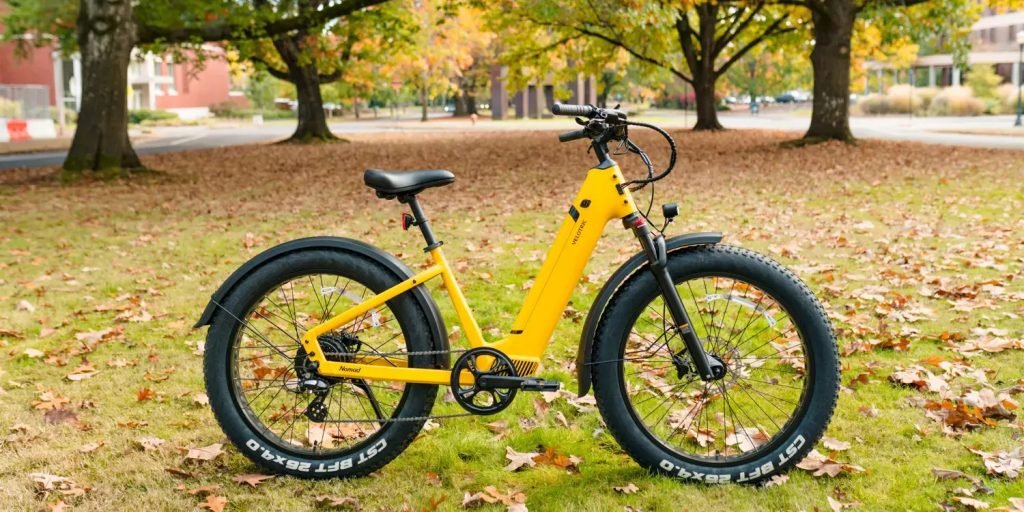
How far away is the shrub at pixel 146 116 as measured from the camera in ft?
186

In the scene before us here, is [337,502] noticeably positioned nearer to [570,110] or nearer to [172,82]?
[570,110]

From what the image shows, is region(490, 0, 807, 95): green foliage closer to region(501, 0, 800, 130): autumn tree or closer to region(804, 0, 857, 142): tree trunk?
region(501, 0, 800, 130): autumn tree

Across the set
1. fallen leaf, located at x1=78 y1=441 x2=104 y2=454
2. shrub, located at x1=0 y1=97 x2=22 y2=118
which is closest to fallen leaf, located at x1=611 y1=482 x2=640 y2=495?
fallen leaf, located at x1=78 y1=441 x2=104 y2=454

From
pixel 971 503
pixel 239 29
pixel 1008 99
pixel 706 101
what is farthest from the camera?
pixel 1008 99

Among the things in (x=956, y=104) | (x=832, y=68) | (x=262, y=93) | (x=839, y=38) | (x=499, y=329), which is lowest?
(x=499, y=329)

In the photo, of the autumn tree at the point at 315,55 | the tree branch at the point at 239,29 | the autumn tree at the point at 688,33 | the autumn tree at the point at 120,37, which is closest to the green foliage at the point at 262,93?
the autumn tree at the point at 315,55

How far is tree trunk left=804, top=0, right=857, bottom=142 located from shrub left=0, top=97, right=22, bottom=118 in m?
27.5

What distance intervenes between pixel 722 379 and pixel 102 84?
55.3 ft

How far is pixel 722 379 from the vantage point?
151 inches

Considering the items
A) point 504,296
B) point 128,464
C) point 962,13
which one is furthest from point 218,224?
point 962,13

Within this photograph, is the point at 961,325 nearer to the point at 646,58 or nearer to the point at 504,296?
the point at 504,296

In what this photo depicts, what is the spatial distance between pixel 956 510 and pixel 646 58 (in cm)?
3109

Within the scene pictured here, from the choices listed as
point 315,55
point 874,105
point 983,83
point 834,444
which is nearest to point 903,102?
point 874,105

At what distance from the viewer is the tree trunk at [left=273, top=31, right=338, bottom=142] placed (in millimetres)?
32375
